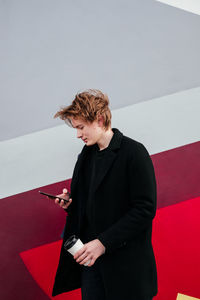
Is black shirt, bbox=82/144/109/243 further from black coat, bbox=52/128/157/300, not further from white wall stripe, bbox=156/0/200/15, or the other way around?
white wall stripe, bbox=156/0/200/15

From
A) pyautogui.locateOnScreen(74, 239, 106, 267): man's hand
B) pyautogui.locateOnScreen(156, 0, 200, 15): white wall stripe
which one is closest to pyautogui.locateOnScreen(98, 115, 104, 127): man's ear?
pyautogui.locateOnScreen(74, 239, 106, 267): man's hand

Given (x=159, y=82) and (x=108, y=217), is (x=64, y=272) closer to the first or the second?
(x=108, y=217)

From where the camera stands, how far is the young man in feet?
4.40

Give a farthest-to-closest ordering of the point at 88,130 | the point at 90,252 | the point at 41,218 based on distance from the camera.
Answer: the point at 41,218, the point at 88,130, the point at 90,252

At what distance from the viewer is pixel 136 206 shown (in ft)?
4.42

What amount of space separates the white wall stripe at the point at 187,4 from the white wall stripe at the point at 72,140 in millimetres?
463

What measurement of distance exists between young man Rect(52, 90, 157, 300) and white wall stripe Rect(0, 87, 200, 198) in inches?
25.7

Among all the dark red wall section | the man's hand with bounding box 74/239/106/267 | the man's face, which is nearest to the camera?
the man's hand with bounding box 74/239/106/267

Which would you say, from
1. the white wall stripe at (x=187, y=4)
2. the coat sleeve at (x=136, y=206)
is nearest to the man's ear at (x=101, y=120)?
the coat sleeve at (x=136, y=206)

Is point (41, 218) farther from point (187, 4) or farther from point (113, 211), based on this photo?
point (187, 4)

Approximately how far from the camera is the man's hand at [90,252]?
131 centimetres

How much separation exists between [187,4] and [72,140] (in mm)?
1030

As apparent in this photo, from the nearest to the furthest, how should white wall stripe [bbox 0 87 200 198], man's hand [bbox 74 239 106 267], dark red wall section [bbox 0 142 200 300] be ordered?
man's hand [bbox 74 239 106 267] → dark red wall section [bbox 0 142 200 300] → white wall stripe [bbox 0 87 200 198]

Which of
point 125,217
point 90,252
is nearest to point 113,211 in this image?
point 125,217
